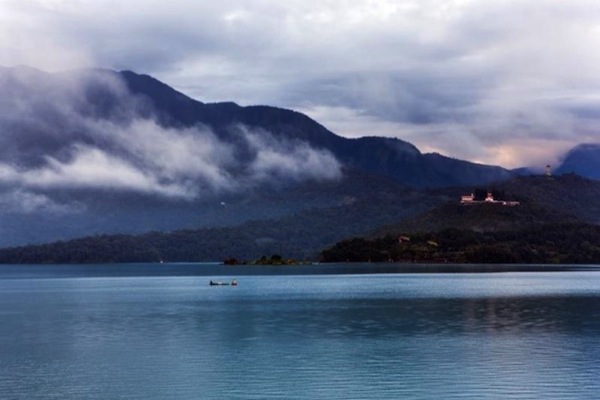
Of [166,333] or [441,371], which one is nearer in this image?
[441,371]

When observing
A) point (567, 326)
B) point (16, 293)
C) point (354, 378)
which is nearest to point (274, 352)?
point (354, 378)

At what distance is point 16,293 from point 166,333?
93.5m

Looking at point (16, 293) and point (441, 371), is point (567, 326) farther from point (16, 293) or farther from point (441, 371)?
point (16, 293)

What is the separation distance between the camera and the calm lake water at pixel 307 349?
180ft

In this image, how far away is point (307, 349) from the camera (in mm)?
72188

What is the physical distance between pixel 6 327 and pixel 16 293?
78.8 m

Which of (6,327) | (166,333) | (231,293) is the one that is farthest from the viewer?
(231,293)

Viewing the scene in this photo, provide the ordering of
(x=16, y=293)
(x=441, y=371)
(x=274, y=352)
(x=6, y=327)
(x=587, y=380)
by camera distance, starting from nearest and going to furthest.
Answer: (x=587, y=380)
(x=441, y=371)
(x=274, y=352)
(x=6, y=327)
(x=16, y=293)

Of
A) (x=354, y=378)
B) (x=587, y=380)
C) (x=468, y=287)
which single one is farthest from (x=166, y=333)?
(x=468, y=287)

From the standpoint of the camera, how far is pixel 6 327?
95938mm

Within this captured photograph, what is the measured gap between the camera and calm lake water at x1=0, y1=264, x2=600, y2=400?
5491 cm

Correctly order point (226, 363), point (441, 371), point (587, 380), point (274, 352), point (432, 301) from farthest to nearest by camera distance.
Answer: point (432, 301), point (274, 352), point (226, 363), point (441, 371), point (587, 380)

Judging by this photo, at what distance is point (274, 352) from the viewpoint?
71188 mm

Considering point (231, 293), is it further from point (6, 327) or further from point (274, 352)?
point (274, 352)
